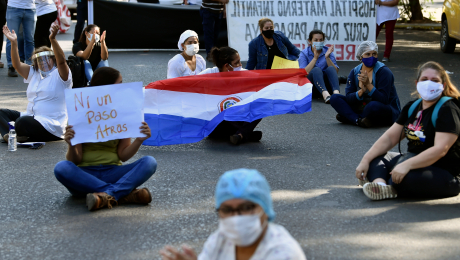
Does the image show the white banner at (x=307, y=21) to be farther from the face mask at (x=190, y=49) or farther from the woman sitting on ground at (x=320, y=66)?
the face mask at (x=190, y=49)

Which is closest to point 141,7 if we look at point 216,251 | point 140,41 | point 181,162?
point 140,41

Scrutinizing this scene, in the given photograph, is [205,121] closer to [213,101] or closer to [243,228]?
[213,101]

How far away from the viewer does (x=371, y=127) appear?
25.4 feet

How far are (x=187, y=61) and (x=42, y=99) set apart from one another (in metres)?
1.99

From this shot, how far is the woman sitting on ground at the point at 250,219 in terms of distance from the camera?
225 centimetres

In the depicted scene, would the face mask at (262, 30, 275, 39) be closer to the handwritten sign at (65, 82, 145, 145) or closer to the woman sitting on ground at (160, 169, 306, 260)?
the handwritten sign at (65, 82, 145, 145)

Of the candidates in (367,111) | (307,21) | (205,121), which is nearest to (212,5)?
(307,21)

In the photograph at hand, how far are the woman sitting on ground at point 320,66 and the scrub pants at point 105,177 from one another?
17.8 feet

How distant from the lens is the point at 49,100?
6.70 meters

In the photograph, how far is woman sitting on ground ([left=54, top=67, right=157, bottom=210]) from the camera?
4.47 m

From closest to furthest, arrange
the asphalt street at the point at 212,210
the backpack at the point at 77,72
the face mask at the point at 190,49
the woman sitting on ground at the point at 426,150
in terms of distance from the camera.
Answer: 1. the asphalt street at the point at 212,210
2. the woman sitting on ground at the point at 426,150
3. the face mask at the point at 190,49
4. the backpack at the point at 77,72

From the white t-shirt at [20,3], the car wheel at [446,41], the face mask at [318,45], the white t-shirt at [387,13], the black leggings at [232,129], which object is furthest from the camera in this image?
the car wheel at [446,41]

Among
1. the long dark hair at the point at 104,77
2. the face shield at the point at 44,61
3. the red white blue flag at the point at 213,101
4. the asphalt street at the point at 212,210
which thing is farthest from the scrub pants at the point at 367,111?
the long dark hair at the point at 104,77

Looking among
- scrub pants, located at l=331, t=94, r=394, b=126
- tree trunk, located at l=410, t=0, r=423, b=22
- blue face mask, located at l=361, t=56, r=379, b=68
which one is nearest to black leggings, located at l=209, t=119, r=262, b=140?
scrub pants, located at l=331, t=94, r=394, b=126
